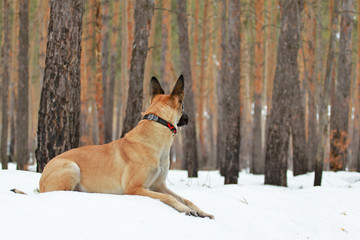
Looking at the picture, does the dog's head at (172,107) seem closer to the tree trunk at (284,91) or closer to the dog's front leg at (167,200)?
the dog's front leg at (167,200)

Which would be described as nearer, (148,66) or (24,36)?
(24,36)

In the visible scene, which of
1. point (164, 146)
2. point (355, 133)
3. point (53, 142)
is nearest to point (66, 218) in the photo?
point (164, 146)

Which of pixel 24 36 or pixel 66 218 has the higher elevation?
pixel 24 36

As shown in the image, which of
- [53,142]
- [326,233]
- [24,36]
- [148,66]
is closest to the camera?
[326,233]

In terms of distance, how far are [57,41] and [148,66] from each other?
325 inches

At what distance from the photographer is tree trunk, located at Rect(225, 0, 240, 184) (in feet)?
34.9

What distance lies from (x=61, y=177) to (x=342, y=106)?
1208 cm

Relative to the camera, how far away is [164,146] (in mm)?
4645

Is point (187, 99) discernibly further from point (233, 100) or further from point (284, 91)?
point (284, 91)

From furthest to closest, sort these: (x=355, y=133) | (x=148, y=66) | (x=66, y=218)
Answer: (x=355, y=133), (x=148, y=66), (x=66, y=218)

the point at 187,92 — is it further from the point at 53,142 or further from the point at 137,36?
the point at 53,142

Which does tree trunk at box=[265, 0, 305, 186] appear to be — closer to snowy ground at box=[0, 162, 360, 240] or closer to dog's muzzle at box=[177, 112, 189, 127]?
snowy ground at box=[0, 162, 360, 240]

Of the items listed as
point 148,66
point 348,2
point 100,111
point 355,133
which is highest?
point 348,2

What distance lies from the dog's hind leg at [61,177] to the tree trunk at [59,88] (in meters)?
2.04
